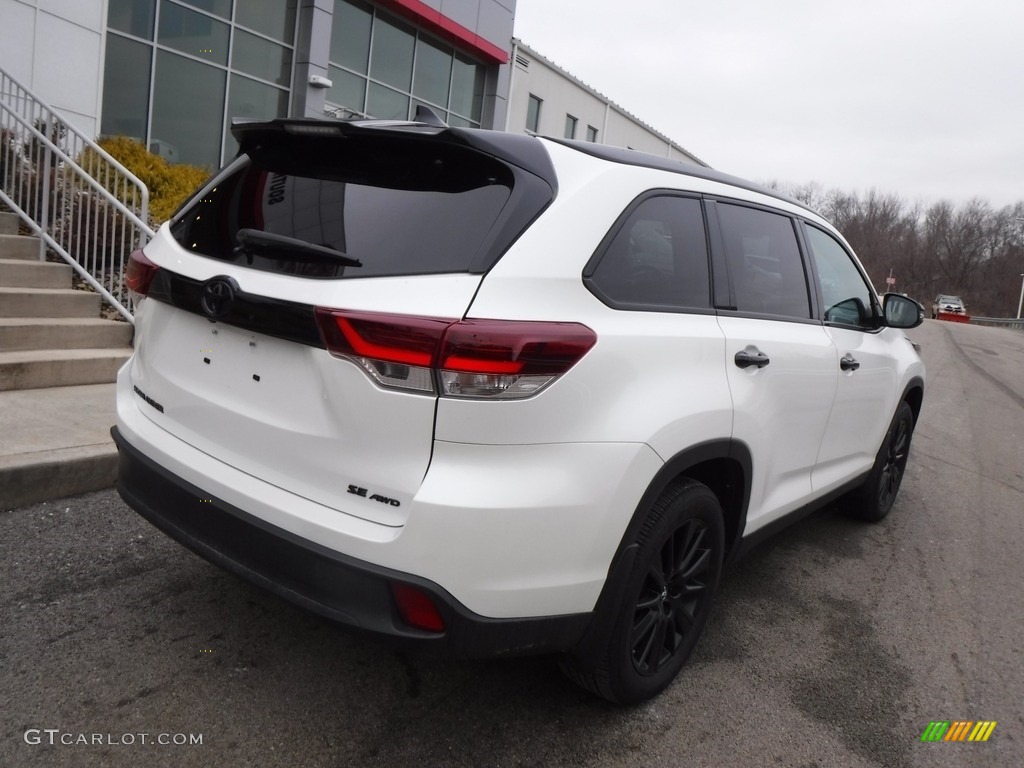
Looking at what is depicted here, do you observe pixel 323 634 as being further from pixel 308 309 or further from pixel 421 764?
pixel 308 309

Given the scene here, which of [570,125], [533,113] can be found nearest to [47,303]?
[533,113]

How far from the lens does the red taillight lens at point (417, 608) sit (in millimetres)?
2086

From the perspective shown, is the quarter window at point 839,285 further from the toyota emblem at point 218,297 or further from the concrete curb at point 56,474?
the concrete curb at point 56,474

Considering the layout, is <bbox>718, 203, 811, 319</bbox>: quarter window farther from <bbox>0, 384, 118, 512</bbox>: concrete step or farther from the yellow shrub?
the yellow shrub

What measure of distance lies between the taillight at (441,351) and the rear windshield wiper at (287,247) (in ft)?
0.57

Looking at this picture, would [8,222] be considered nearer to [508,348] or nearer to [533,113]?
[508,348]

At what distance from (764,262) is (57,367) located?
4819mm

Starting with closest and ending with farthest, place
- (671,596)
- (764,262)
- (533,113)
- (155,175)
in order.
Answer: (671,596), (764,262), (155,175), (533,113)

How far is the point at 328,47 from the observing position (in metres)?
14.8

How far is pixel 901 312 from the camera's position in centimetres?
469

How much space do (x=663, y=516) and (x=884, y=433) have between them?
2843mm

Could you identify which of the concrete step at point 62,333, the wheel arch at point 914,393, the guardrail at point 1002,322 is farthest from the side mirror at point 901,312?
the guardrail at point 1002,322

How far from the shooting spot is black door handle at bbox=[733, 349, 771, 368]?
115 inches

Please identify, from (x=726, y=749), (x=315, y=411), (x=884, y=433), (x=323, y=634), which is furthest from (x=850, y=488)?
(x=315, y=411)
